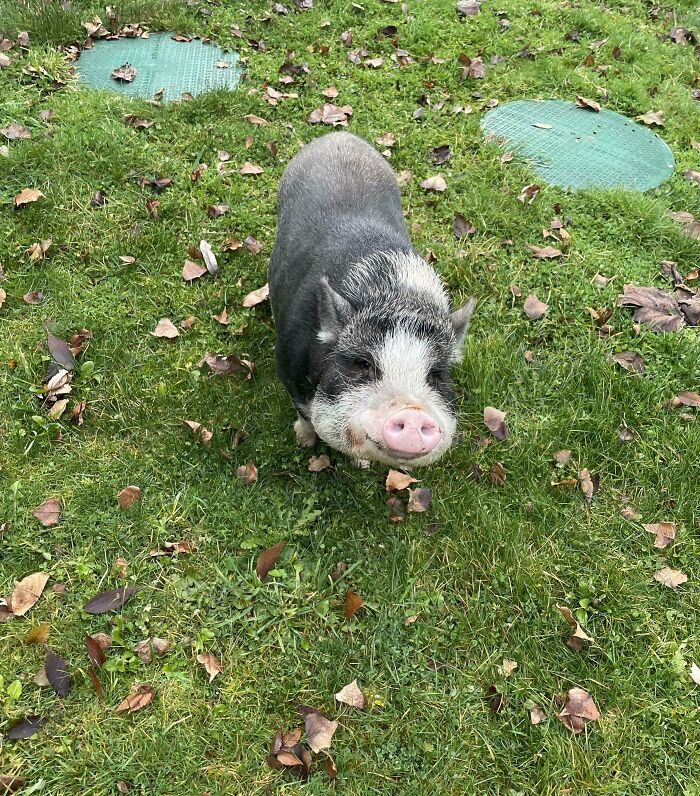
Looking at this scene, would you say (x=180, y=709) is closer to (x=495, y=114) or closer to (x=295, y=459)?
(x=295, y=459)

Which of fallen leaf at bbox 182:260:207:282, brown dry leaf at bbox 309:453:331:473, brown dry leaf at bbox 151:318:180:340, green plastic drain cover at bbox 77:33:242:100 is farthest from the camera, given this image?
green plastic drain cover at bbox 77:33:242:100

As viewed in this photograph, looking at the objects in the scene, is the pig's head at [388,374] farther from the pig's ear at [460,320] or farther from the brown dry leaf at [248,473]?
the brown dry leaf at [248,473]

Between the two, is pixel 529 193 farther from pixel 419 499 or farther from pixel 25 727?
pixel 25 727

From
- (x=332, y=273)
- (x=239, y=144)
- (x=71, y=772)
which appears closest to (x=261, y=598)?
(x=71, y=772)

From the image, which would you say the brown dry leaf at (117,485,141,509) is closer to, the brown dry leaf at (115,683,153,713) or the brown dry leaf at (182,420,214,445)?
the brown dry leaf at (182,420,214,445)

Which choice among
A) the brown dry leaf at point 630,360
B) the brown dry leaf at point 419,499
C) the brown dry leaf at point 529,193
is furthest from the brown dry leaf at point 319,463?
the brown dry leaf at point 529,193

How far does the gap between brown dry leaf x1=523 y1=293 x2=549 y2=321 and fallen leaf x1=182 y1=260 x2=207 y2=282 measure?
2.56 m

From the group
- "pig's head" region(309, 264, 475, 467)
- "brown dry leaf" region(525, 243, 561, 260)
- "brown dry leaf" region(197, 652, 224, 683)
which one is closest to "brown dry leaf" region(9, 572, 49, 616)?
"brown dry leaf" region(197, 652, 224, 683)

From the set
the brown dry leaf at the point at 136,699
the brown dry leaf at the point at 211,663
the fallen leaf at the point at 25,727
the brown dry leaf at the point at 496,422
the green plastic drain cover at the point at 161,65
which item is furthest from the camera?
the green plastic drain cover at the point at 161,65

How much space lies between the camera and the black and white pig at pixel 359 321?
2713 mm

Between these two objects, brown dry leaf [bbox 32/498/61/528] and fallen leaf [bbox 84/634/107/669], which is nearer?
fallen leaf [bbox 84/634/107/669]

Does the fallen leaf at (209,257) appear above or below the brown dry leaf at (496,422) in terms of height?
above

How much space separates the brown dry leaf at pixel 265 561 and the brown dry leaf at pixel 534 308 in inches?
105

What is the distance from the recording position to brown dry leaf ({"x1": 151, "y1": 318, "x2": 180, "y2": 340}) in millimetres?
4340
